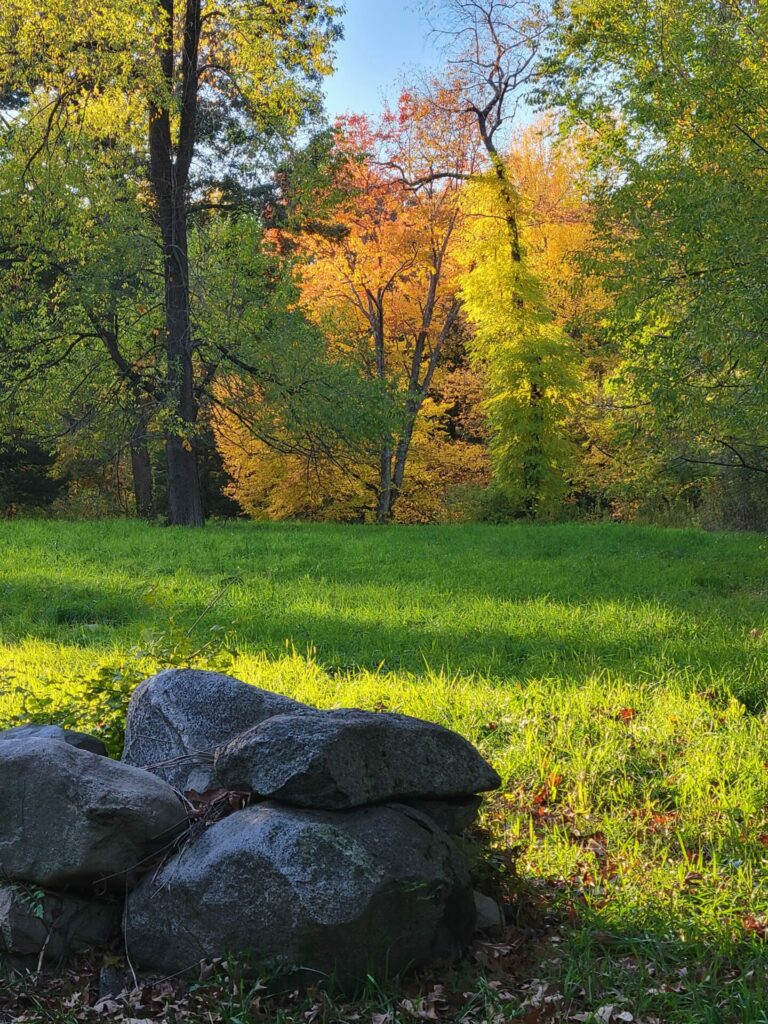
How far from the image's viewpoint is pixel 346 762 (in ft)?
11.1

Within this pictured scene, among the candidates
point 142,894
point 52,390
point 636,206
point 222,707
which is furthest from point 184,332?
point 142,894

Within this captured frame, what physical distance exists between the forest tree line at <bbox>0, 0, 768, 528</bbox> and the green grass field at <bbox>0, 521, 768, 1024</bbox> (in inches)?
102

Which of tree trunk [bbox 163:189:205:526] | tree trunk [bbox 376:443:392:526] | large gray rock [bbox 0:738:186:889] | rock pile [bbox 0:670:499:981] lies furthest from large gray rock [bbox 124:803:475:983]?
tree trunk [bbox 376:443:392:526]

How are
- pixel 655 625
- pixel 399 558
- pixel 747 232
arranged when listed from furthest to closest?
pixel 399 558 → pixel 747 232 → pixel 655 625

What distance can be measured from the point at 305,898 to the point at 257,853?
24cm

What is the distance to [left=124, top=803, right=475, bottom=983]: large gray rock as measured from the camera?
3066 mm

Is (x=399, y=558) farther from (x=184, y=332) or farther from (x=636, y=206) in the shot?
(x=184, y=332)

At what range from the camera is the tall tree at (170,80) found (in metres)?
14.1

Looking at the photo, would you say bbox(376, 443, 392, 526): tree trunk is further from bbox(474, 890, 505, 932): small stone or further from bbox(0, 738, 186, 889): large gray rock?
bbox(0, 738, 186, 889): large gray rock

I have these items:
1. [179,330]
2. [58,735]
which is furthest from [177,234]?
[58,735]

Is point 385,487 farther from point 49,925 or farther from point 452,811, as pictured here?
point 49,925

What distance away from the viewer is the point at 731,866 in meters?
4.00

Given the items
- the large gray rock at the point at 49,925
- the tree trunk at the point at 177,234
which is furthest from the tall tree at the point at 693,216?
the tree trunk at the point at 177,234

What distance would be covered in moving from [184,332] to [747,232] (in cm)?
1137
